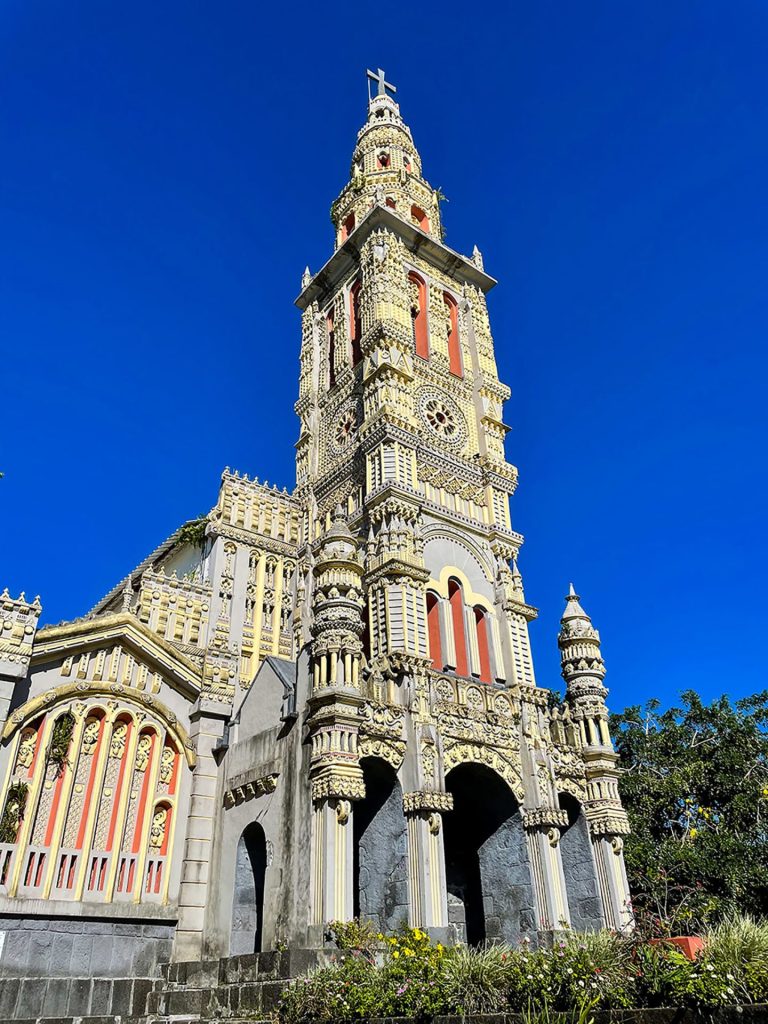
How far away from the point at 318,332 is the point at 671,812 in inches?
1054

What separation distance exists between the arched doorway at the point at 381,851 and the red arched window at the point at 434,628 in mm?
5651

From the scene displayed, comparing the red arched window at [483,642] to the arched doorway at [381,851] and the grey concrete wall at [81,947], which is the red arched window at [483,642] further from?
the grey concrete wall at [81,947]

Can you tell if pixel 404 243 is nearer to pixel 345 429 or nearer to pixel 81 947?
pixel 345 429

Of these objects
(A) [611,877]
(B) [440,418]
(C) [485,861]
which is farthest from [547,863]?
(B) [440,418]

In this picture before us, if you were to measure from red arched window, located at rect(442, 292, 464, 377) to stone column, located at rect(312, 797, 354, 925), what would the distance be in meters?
22.4

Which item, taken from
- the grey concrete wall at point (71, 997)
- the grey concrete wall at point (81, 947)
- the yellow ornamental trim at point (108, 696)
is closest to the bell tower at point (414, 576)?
the yellow ornamental trim at point (108, 696)

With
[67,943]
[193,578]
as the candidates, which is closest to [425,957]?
[67,943]

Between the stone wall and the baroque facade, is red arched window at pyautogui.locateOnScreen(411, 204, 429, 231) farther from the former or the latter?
the stone wall

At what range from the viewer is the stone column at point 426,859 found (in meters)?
19.0

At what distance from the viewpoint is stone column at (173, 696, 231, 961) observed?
19.6 metres

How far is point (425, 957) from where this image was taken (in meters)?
14.1

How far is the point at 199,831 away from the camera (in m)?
20.9

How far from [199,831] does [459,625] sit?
445 inches

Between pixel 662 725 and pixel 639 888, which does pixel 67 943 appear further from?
pixel 662 725
